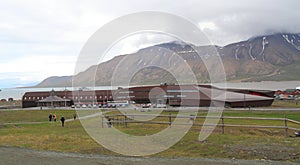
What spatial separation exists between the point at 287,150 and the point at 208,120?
10588 mm

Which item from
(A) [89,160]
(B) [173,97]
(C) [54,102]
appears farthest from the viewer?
(C) [54,102]

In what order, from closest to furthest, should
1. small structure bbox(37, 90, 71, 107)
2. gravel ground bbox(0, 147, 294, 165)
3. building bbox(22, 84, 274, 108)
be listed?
gravel ground bbox(0, 147, 294, 165)
building bbox(22, 84, 274, 108)
small structure bbox(37, 90, 71, 107)

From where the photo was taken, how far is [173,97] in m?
74.4

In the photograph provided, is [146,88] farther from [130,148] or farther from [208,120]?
[130,148]

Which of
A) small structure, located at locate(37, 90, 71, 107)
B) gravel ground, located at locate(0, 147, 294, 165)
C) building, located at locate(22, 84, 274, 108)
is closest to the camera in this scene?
gravel ground, located at locate(0, 147, 294, 165)

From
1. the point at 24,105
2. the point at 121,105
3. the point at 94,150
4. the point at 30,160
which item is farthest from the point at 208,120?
the point at 24,105

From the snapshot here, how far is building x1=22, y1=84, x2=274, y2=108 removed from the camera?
6436cm

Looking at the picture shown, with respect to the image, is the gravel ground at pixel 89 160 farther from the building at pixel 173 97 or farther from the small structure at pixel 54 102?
the small structure at pixel 54 102

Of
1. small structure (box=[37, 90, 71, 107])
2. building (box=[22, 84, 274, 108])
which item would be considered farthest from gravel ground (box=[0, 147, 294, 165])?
small structure (box=[37, 90, 71, 107])

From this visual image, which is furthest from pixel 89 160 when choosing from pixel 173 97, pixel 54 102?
pixel 54 102

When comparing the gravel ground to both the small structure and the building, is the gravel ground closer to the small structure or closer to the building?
the building

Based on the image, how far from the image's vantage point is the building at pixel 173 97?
211 feet

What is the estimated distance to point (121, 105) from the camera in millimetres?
49188

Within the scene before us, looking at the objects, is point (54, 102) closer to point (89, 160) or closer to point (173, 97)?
point (173, 97)
